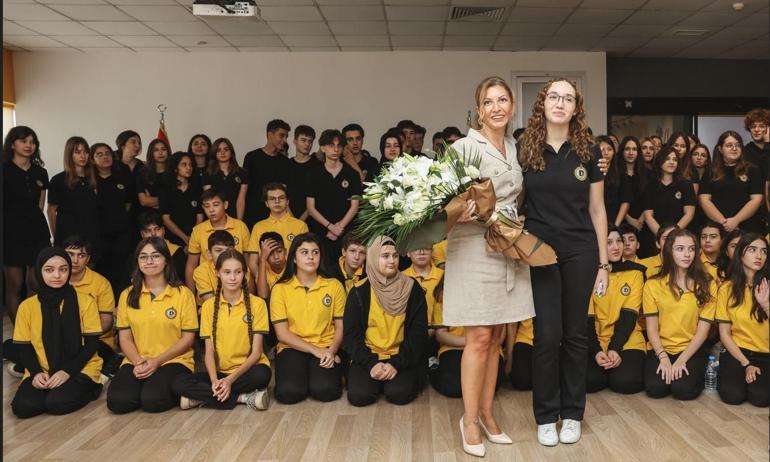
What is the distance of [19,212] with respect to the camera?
17.6 feet

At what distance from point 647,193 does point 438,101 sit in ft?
13.9

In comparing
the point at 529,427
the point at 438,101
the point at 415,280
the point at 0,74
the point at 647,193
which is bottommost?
the point at 529,427

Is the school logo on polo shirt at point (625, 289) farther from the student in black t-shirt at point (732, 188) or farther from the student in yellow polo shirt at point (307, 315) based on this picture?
the student in yellow polo shirt at point (307, 315)

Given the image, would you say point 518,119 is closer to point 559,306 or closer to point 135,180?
point 135,180

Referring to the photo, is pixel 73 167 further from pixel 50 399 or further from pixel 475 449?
pixel 475 449

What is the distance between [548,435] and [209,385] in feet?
6.21

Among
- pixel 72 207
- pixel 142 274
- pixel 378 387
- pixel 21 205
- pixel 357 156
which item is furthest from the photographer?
pixel 357 156

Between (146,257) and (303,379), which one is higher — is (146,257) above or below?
above

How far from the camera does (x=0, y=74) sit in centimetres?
188

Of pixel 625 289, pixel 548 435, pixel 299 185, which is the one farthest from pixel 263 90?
pixel 548 435

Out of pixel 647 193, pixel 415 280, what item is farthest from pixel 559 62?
pixel 415 280

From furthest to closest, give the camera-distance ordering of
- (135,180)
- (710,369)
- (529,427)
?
(135,180)
(710,369)
(529,427)

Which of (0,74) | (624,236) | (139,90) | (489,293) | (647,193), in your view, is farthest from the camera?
(139,90)

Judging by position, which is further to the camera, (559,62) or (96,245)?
(559,62)
